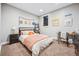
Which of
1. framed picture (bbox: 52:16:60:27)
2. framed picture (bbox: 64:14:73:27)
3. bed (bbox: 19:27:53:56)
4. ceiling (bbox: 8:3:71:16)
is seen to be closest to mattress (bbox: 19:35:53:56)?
bed (bbox: 19:27:53:56)

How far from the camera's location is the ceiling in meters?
1.58

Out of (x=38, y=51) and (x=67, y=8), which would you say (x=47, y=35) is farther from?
(x=67, y=8)

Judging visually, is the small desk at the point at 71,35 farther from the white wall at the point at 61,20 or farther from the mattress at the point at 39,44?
the mattress at the point at 39,44

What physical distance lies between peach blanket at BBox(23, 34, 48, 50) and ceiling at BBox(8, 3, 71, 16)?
38 centimetres

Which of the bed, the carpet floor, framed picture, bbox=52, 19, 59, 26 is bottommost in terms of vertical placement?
the carpet floor

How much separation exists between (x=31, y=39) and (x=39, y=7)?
0.54m

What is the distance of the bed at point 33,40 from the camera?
1.55m

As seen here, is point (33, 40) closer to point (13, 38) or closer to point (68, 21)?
point (13, 38)

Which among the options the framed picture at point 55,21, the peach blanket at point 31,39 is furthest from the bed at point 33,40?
the framed picture at point 55,21

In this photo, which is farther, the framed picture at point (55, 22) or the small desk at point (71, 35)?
the framed picture at point (55, 22)

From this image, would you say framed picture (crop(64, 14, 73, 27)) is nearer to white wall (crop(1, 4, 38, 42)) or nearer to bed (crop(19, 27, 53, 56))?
bed (crop(19, 27, 53, 56))

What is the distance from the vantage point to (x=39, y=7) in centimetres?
162

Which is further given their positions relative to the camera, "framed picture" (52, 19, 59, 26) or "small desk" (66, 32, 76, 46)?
"framed picture" (52, 19, 59, 26)

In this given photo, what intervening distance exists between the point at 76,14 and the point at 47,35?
1.86 ft
